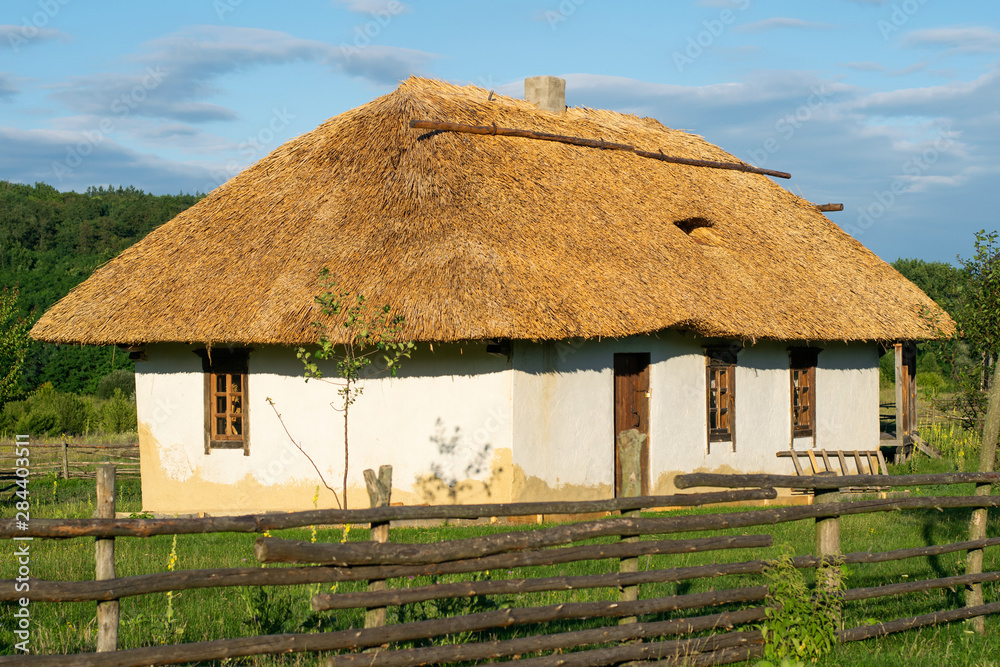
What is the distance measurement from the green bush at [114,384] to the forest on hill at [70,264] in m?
0.04

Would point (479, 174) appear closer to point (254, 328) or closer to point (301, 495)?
point (254, 328)

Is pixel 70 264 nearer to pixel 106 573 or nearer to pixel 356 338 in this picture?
pixel 356 338

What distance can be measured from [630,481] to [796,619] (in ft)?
4.21

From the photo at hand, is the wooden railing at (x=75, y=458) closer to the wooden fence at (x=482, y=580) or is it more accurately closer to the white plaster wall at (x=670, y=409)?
the white plaster wall at (x=670, y=409)

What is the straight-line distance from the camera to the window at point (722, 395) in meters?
13.2

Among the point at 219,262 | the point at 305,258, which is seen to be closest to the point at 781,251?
the point at 305,258

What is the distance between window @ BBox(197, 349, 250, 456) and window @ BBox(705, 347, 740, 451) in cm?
673

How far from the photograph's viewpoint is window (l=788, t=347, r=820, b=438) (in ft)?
47.7

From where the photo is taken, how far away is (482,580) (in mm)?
5156

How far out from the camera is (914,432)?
18281mm

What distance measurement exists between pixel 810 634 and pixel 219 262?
30.8 ft

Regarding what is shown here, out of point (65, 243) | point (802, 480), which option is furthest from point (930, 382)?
point (65, 243)

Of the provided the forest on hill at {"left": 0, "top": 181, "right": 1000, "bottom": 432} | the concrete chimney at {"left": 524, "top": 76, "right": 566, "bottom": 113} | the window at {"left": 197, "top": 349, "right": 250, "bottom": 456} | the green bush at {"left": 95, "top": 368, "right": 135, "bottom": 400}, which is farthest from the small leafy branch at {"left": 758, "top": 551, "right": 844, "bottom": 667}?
the green bush at {"left": 95, "top": 368, "right": 135, "bottom": 400}

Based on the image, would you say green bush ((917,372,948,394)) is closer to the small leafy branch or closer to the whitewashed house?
the whitewashed house
